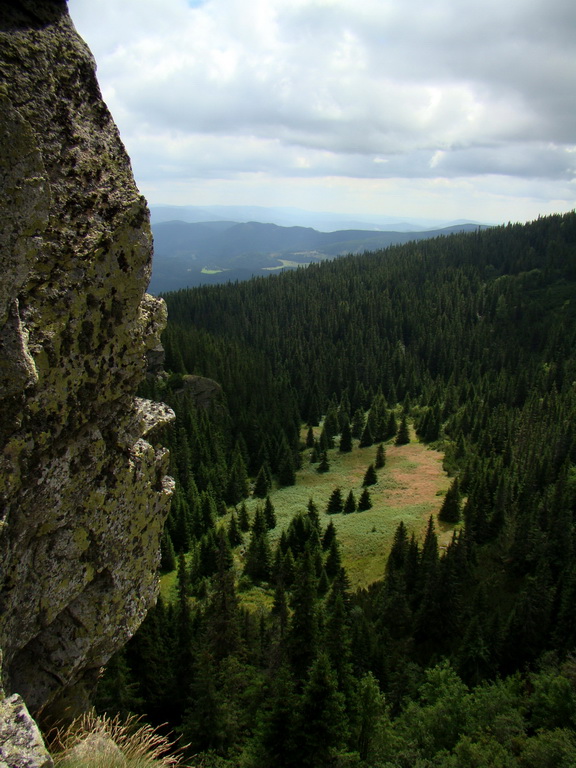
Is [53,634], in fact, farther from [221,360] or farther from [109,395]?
[221,360]

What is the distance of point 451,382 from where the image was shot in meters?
141

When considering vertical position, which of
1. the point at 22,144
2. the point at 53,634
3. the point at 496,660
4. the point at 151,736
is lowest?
the point at 496,660

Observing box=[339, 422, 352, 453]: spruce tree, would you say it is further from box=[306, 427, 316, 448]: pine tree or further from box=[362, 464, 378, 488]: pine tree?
box=[362, 464, 378, 488]: pine tree

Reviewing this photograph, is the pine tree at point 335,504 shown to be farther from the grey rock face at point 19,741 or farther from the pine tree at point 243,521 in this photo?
the grey rock face at point 19,741

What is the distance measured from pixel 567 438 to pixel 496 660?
1881 inches

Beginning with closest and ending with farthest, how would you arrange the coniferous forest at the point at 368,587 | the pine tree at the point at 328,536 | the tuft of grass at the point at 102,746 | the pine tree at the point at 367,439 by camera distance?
the tuft of grass at the point at 102,746 → the coniferous forest at the point at 368,587 → the pine tree at the point at 328,536 → the pine tree at the point at 367,439

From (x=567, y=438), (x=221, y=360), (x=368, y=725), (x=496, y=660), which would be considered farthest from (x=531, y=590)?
(x=221, y=360)

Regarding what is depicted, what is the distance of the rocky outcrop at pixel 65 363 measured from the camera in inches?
226

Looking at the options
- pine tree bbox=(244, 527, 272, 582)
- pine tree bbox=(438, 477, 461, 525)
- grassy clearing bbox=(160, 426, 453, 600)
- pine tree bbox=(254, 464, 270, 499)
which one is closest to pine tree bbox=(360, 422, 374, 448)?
grassy clearing bbox=(160, 426, 453, 600)

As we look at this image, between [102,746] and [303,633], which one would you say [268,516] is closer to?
[303,633]

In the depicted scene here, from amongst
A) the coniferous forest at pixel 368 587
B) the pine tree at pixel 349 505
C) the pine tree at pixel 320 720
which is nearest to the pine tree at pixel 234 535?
the coniferous forest at pixel 368 587

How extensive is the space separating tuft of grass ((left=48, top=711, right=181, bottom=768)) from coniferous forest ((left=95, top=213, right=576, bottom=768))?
1328cm

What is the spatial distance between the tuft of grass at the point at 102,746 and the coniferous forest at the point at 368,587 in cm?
1328

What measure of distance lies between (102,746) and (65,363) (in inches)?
232
